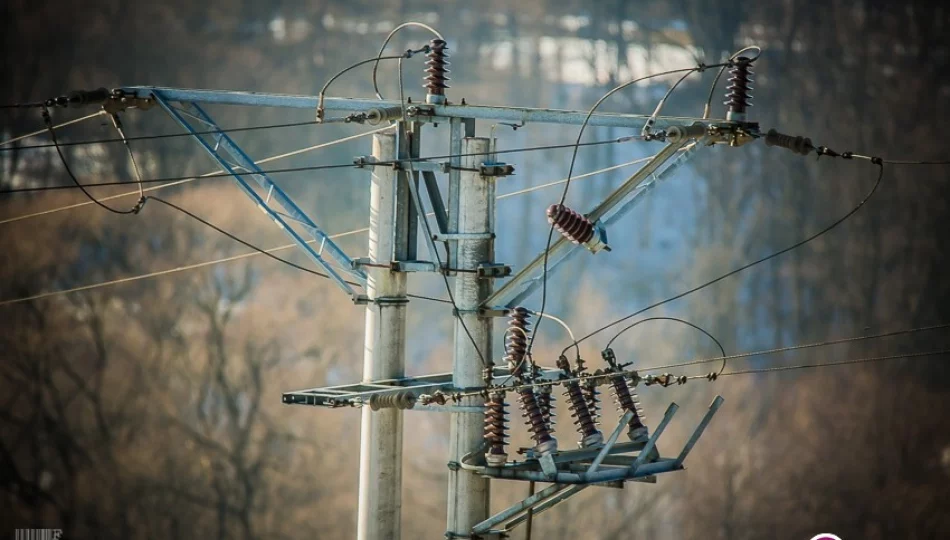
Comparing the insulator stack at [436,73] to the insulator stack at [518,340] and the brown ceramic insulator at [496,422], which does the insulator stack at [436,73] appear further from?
the brown ceramic insulator at [496,422]

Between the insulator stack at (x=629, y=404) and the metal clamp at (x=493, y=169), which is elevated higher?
the metal clamp at (x=493, y=169)

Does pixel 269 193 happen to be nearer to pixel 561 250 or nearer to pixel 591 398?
pixel 561 250

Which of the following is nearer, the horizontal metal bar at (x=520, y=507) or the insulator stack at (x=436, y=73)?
the horizontal metal bar at (x=520, y=507)

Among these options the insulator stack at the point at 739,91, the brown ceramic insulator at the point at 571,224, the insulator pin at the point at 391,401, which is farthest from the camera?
the insulator pin at the point at 391,401

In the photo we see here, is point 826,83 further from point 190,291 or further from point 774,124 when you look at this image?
point 190,291

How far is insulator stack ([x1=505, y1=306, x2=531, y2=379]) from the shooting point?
12.1m

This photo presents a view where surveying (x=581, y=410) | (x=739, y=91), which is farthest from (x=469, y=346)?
(x=739, y=91)

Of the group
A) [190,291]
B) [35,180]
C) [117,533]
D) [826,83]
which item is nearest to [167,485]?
[117,533]

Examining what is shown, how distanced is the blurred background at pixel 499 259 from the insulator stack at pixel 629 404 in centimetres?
1320

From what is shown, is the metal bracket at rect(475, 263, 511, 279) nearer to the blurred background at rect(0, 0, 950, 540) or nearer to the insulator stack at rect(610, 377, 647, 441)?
the insulator stack at rect(610, 377, 647, 441)

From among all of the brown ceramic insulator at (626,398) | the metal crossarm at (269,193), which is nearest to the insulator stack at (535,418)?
the brown ceramic insulator at (626,398)

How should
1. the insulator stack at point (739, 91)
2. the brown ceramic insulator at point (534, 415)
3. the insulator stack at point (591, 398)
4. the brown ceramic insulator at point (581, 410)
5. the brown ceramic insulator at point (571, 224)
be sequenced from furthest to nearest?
the insulator stack at point (591, 398)
the brown ceramic insulator at point (581, 410)
the brown ceramic insulator at point (534, 415)
the brown ceramic insulator at point (571, 224)
the insulator stack at point (739, 91)

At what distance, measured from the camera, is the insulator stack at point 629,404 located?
1225 cm

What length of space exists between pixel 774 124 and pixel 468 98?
517 centimetres
